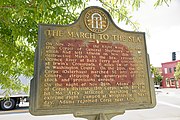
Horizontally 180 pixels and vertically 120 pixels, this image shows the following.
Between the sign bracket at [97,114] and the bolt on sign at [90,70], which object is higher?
the bolt on sign at [90,70]

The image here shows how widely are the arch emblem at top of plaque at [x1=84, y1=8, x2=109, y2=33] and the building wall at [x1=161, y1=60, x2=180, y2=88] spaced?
1501 inches

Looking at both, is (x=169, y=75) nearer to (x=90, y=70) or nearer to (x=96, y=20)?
(x=96, y=20)

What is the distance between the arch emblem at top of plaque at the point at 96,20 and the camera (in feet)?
9.17

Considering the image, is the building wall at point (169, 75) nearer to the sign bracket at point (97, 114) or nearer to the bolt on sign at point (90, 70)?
the bolt on sign at point (90, 70)

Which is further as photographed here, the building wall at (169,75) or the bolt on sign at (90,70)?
the building wall at (169,75)

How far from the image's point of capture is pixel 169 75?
132ft

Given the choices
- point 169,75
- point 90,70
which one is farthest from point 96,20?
point 169,75

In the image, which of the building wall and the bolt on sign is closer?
the bolt on sign

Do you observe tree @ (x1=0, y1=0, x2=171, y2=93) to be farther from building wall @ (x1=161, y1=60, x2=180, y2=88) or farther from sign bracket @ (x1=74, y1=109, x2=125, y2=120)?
building wall @ (x1=161, y1=60, x2=180, y2=88)

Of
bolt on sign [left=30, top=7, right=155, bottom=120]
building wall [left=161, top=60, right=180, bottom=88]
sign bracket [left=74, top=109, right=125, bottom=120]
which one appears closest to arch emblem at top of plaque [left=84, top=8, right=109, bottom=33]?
bolt on sign [left=30, top=7, right=155, bottom=120]

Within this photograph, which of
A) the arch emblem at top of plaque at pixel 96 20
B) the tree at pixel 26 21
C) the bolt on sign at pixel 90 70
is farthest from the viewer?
the arch emblem at top of plaque at pixel 96 20

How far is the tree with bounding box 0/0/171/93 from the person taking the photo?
2105mm

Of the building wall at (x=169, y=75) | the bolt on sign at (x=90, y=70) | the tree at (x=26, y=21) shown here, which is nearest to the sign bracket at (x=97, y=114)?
the bolt on sign at (x=90, y=70)

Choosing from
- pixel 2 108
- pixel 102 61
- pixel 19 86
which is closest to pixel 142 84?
pixel 102 61
